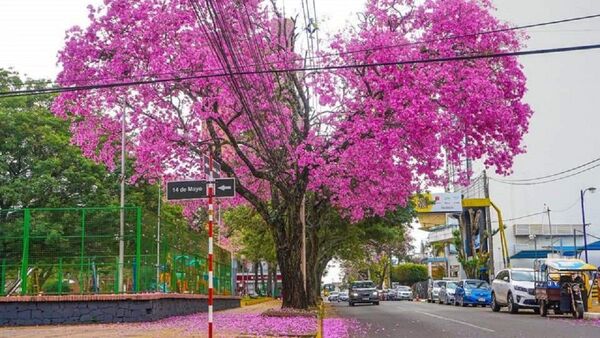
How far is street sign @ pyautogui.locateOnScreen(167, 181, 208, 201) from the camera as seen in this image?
10.5 meters

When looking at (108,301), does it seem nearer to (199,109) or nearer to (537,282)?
(199,109)

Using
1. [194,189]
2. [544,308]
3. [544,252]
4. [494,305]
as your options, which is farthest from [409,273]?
[194,189]

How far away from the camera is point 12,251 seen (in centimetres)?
1788

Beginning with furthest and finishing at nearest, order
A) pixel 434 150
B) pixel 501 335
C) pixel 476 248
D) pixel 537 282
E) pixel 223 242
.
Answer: pixel 476 248 < pixel 223 242 < pixel 537 282 < pixel 434 150 < pixel 501 335

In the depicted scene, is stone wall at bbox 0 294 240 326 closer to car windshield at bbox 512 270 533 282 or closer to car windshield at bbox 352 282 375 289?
car windshield at bbox 512 270 533 282

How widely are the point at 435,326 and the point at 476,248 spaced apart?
40529 mm

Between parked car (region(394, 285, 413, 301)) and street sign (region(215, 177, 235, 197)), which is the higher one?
street sign (region(215, 177, 235, 197))

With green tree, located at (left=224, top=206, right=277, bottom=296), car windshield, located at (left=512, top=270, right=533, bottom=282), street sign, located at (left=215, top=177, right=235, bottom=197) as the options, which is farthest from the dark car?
street sign, located at (left=215, top=177, right=235, bottom=197)

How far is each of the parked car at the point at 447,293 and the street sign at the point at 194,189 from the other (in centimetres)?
2945

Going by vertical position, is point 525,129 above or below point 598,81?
below

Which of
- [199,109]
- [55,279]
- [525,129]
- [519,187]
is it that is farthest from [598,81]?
[55,279]

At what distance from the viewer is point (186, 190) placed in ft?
34.7

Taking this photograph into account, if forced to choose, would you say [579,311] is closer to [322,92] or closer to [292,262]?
[292,262]

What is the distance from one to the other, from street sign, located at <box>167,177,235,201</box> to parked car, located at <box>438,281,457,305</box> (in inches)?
1159
